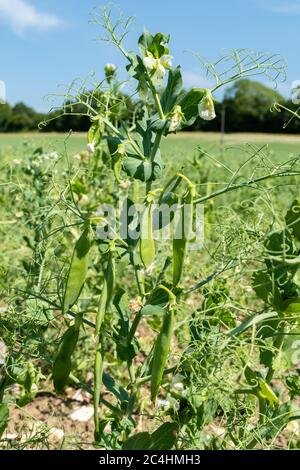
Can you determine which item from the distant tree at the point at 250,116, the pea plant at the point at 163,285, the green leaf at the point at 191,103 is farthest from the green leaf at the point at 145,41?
the distant tree at the point at 250,116

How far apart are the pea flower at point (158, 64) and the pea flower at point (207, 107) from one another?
10 centimetres

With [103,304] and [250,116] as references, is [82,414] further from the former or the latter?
[250,116]

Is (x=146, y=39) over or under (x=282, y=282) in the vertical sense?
over

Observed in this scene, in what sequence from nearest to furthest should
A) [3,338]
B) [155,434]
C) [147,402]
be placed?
[155,434]
[3,338]
[147,402]

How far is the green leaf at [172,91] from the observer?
981 mm

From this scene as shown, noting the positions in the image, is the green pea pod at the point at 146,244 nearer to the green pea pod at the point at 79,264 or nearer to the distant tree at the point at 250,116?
the green pea pod at the point at 79,264

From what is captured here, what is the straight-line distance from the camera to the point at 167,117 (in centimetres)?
99

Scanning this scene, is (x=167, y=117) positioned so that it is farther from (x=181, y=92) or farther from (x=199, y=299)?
(x=199, y=299)

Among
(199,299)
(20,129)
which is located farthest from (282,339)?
(20,129)

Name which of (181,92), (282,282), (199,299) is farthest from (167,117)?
(199,299)

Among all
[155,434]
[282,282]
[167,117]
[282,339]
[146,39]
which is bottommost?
[155,434]

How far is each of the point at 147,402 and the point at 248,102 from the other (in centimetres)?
3054

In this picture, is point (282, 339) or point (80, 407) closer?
point (282, 339)

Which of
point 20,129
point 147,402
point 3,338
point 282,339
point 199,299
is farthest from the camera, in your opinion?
point 20,129
